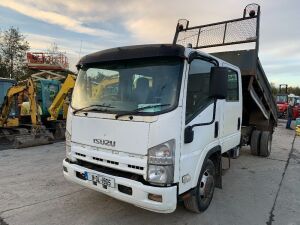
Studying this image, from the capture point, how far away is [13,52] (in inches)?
1422

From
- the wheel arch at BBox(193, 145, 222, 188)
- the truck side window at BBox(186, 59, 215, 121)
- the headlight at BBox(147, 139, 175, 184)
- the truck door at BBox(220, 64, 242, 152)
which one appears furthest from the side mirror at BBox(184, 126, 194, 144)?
the truck door at BBox(220, 64, 242, 152)

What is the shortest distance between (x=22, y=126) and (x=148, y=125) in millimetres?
9180

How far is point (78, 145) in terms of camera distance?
4.00 meters

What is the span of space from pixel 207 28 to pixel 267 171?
11.8ft

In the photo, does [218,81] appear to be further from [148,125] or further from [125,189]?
[125,189]

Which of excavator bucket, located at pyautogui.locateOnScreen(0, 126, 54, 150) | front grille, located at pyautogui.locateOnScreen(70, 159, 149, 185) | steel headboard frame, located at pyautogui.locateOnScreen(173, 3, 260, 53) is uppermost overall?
steel headboard frame, located at pyautogui.locateOnScreen(173, 3, 260, 53)

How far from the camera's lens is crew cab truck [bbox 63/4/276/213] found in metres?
3.31

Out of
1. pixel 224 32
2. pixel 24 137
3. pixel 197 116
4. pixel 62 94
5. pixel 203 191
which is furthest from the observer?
pixel 62 94

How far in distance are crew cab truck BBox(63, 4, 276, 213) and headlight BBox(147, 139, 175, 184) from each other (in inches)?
0.4

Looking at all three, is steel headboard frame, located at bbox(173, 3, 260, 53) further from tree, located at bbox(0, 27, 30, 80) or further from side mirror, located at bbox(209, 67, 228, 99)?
tree, located at bbox(0, 27, 30, 80)

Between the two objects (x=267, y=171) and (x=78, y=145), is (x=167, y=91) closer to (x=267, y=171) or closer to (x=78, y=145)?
(x=78, y=145)

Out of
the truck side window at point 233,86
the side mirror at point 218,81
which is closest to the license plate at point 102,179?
the side mirror at point 218,81

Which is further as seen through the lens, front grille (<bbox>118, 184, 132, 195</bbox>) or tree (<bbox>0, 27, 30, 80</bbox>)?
tree (<bbox>0, 27, 30, 80</bbox>)

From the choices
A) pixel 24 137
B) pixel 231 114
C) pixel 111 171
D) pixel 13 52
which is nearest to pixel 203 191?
pixel 111 171
